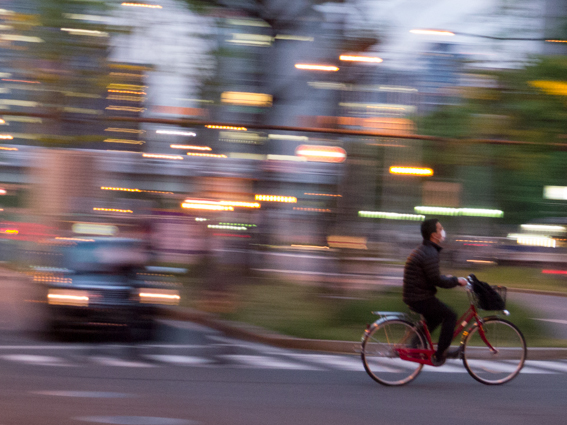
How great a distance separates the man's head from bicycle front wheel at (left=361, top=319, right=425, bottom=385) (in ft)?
2.93

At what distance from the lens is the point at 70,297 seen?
10.1 metres

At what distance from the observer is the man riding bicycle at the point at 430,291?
759cm

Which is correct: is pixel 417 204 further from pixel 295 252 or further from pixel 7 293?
pixel 295 252

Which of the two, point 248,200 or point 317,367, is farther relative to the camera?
point 248,200

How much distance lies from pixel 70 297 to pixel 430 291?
16.3ft

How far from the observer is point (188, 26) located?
1158 centimetres

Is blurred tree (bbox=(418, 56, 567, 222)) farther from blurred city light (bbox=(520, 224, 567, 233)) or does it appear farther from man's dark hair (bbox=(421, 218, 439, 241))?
blurred city light (bbox=(520, 224, 567, 233))

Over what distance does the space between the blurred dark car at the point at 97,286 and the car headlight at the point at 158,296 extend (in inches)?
0.7

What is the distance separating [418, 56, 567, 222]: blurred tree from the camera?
33.9 feet

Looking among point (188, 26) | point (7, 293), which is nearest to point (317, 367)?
point (188, 26)

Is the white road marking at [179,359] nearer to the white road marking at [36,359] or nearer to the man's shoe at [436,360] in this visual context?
the white road marking at [36,359]

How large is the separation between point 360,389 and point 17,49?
6.64 meters

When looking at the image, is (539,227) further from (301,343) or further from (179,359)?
(179,359)

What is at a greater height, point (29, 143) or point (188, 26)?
point (188, 26)
